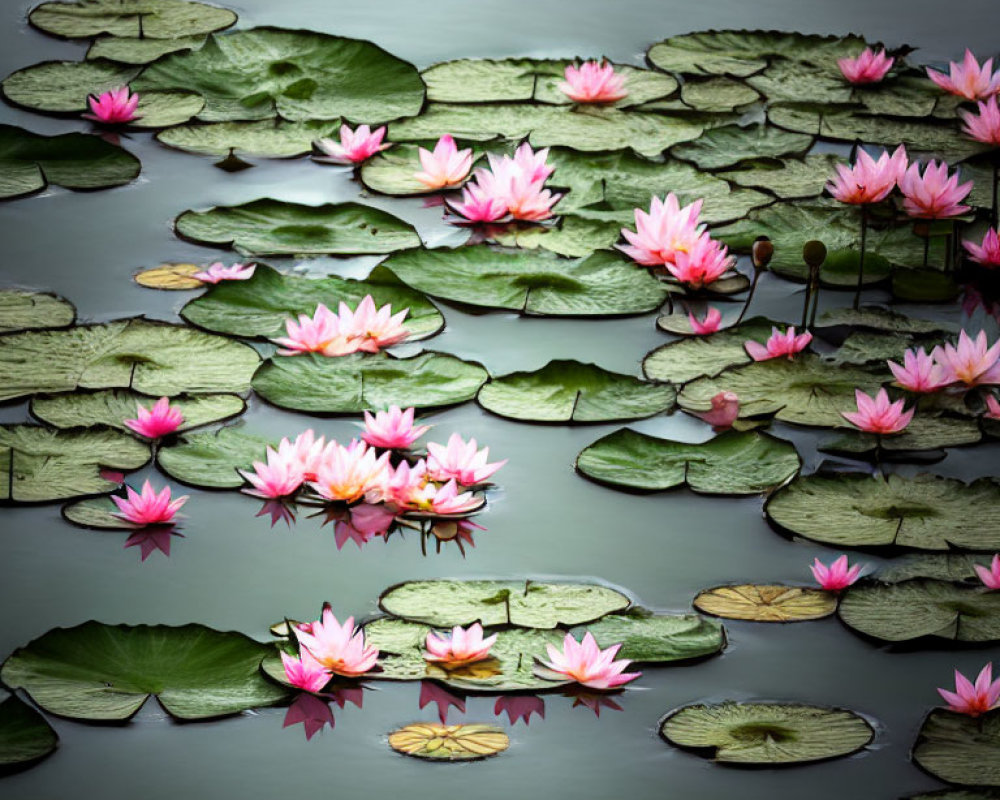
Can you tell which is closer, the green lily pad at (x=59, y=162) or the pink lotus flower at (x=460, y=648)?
the pink lotus flower at (x=460, y=648)

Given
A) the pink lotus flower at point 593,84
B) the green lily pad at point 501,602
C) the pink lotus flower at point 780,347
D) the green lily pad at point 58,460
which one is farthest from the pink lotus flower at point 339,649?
the pink lotus flower at point 593,84

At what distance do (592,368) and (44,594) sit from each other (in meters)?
0.97

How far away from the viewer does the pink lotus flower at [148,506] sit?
2217mm

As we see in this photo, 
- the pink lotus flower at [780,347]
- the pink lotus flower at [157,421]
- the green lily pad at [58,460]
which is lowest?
the green lily pad at [58,460]

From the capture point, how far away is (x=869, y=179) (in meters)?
3.09

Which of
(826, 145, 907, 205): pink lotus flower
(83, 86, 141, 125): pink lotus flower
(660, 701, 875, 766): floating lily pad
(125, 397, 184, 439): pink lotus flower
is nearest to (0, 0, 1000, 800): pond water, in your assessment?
(660, 701, 875, 766): floating lily pad

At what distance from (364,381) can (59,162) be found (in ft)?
3.85

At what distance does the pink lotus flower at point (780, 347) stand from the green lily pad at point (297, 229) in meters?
0.74

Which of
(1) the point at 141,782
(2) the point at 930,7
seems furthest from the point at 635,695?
Result: (2) the point at 930,7

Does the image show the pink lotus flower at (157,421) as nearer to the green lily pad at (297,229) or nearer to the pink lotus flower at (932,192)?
the green lily pad at (297,229)

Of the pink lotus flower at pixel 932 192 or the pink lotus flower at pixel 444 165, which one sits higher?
the pink lotus flower at pixel 444 165

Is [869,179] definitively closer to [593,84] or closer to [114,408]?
[593,84]

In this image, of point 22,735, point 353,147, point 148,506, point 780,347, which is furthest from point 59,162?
point 22,735

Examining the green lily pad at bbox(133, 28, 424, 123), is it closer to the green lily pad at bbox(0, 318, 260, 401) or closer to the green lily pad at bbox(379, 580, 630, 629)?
the green lily pad at bbox(0, 318, 260, 401)
